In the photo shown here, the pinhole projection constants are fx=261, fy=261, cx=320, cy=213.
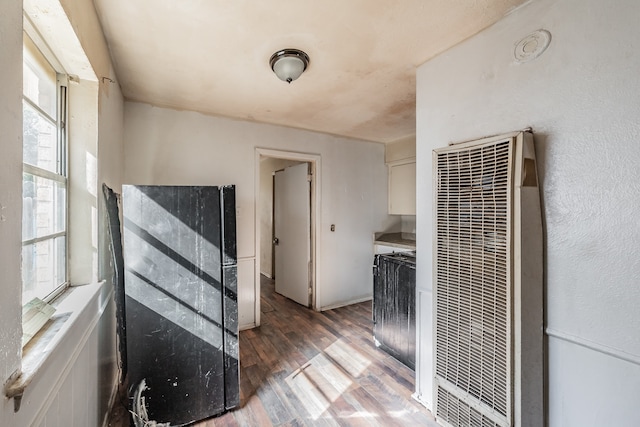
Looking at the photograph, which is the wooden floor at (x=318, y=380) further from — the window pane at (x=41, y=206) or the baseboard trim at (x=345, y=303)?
the window pane at (x=41, y=206)

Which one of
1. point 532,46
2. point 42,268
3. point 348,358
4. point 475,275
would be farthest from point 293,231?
point 532,46

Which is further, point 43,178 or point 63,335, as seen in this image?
point 43,178

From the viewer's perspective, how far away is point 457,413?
4.75 feet

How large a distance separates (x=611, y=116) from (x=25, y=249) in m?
2.32

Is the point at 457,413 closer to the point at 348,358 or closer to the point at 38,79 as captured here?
the point at 348,358

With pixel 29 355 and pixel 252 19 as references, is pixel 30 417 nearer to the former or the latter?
pixel 29 355

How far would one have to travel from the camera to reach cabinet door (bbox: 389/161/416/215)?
3.57 metres

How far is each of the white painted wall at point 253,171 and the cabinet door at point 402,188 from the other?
130 millimetres

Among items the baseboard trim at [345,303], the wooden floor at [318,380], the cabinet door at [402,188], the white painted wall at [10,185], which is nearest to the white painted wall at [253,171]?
the baseboard trim at [345,303]

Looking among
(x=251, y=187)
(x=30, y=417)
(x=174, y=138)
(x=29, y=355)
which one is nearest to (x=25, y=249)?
(x=29, y=355)

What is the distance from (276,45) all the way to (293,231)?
2509 millimetres

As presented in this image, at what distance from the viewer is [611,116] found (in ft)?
3.41

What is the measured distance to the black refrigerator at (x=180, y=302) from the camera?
1.57 meters

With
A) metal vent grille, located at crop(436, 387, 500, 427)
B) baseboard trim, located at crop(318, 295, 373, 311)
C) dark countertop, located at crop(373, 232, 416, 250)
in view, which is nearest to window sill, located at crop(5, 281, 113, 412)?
metal vent grille, located at crop(436, 387, 500, 427)
